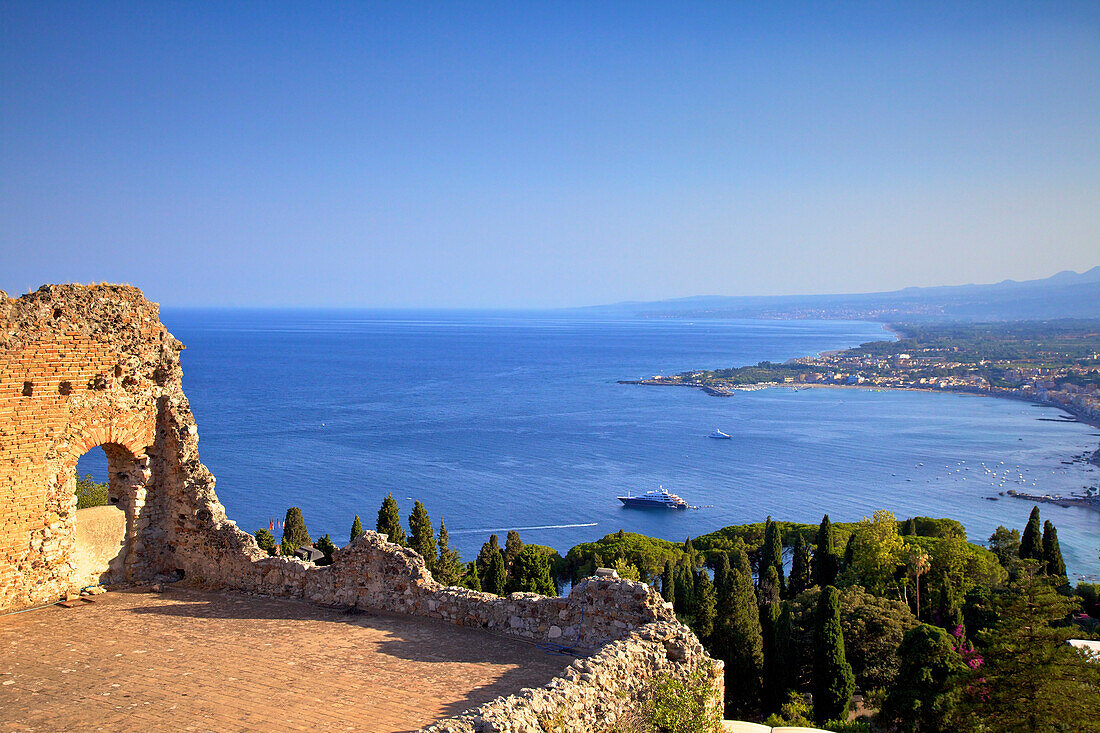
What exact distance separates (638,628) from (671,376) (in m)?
162

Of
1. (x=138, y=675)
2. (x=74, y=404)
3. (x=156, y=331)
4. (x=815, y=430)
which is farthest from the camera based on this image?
(x=815, y=430)

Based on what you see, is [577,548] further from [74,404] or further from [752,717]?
[74,404]

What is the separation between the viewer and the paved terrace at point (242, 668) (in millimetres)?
7203

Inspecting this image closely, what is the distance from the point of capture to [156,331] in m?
11.8

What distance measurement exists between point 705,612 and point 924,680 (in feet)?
30.1

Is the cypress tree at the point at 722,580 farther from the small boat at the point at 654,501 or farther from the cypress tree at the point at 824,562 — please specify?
the small boat at the point at 654,501

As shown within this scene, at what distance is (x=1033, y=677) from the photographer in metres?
12.9

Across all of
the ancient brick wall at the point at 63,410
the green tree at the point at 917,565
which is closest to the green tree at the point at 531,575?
the green tree at the point at 917,565

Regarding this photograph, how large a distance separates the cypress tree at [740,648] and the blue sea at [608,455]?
108ft

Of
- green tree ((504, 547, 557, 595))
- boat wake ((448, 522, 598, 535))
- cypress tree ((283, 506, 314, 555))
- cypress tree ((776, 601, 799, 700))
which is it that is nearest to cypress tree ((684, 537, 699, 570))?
green tree ((504, 547, 557, 595))

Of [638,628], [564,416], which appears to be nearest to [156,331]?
[638,628]

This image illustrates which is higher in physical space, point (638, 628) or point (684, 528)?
point (638, 628)

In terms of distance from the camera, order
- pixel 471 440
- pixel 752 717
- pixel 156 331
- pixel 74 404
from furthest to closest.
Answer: pixel 471 440
pixel 752 717
pixel 156 331
pixel 74 404

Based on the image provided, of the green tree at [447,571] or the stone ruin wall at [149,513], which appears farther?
the green tree at [447,571]
